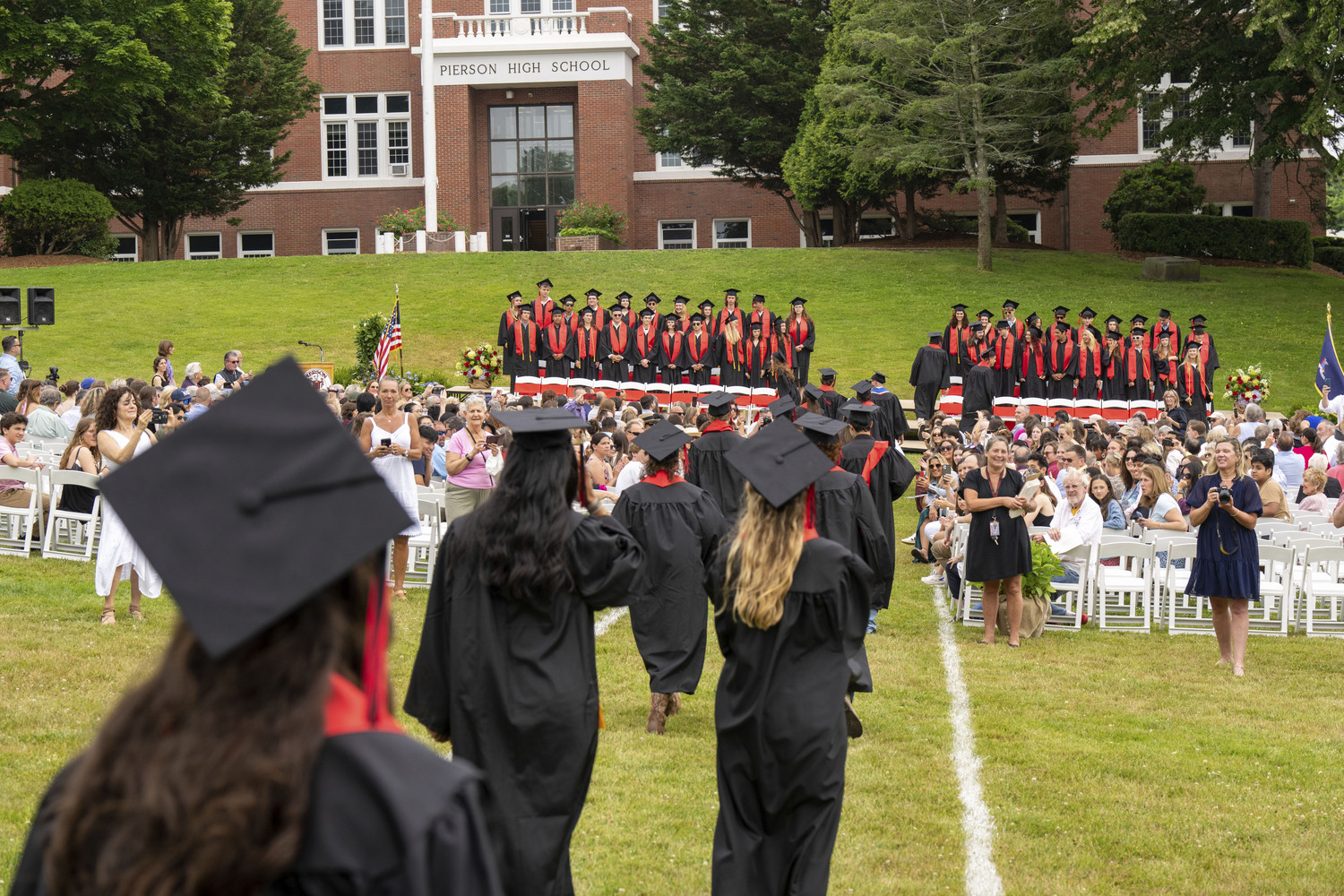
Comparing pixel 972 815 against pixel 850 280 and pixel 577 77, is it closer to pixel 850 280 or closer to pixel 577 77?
pixel 850 280

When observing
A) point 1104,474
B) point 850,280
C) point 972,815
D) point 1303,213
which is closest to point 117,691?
point 972,815

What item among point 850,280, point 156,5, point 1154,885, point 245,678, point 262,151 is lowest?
point 1154,885

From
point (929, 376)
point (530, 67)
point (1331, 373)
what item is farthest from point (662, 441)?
point (530, 67)

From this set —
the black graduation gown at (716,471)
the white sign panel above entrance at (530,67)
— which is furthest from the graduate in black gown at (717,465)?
the white sign panel above entrance at (530,67)

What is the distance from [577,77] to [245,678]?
42.0 m

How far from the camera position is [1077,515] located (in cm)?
1109

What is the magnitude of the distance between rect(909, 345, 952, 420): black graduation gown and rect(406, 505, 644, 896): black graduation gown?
60.1ft

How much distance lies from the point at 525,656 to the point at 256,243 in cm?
4510

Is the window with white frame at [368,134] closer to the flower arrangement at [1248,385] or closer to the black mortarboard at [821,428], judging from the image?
the flower arrangement at [1248,385]

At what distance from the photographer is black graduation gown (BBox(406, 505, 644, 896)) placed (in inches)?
162

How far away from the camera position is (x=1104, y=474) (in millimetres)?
12023

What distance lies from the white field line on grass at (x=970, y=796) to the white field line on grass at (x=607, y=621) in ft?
8.83

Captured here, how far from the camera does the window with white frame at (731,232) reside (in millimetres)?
44438

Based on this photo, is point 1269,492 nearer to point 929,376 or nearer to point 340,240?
point 929,376
